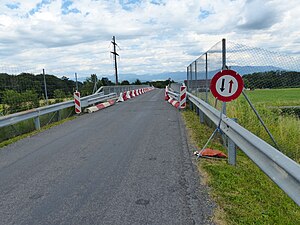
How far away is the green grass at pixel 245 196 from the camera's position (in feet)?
10.8

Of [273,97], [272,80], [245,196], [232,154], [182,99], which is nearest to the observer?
[245,196]

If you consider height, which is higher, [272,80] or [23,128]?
[272,80]

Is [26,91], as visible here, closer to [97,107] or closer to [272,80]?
[97,107]

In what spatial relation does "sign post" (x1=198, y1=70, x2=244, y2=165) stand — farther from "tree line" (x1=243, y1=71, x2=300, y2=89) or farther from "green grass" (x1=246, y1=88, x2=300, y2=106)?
"green grass" (x1=246, y1=88, x2=300, y2=106)

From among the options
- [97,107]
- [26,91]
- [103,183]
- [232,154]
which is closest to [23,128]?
[26,91]

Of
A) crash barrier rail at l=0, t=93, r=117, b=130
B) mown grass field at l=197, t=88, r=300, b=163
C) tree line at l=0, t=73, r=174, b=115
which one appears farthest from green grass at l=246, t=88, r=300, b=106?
tree line at l=0, t=73, r=174, b=115

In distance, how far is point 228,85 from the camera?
5527mm

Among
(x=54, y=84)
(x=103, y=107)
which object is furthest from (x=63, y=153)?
(x=103, y=107)

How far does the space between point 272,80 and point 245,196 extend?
4.92m

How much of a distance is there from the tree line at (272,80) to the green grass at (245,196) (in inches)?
112

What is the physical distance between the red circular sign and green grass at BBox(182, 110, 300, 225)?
49.2 inches

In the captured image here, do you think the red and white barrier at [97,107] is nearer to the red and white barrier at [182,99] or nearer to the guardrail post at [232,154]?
the red and white barrier at [182,99]

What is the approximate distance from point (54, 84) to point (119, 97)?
8.55 meters

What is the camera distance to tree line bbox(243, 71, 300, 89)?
24.3 ft
